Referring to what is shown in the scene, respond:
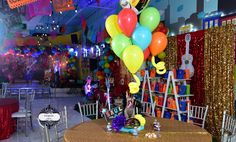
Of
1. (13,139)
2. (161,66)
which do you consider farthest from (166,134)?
(13,139)

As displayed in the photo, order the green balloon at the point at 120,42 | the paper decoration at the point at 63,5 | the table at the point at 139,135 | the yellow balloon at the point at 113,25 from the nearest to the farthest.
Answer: the table at the point at 139,135, the green balloon at the point at 120,42, the yellow balloon at the point at 113,25, the paper decoration at the point at 63,5

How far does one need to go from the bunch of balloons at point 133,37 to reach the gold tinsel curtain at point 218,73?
6.05 ft

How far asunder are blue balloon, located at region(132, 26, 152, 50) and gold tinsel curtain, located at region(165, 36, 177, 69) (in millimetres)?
2995

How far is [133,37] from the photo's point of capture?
2.94 m

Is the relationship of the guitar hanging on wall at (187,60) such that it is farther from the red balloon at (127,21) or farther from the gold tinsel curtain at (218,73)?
the red balloon at (127,21)

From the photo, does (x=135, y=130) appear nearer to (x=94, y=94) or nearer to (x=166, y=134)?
(x=166, y=134)

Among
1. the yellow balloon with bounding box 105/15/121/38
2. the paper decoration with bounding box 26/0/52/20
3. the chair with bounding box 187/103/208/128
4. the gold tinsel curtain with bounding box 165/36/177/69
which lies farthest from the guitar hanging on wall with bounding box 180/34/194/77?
the paper decoration with bounding box 26/0/52/20

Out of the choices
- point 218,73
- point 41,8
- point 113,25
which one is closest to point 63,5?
point 41,8

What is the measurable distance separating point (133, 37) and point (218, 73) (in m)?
2.38

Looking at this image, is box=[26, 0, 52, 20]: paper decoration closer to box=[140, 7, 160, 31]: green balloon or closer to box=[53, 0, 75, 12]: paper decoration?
box=[53, 0, 75, 12]: paper decoration

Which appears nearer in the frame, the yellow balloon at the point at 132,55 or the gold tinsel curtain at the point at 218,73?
the yellow balloon at the point at 132,55

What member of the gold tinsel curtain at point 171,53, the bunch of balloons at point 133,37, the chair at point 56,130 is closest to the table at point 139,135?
the chair at point 56,130

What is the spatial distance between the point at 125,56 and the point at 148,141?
945 millimetres

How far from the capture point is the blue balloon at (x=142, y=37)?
9.42 feet
